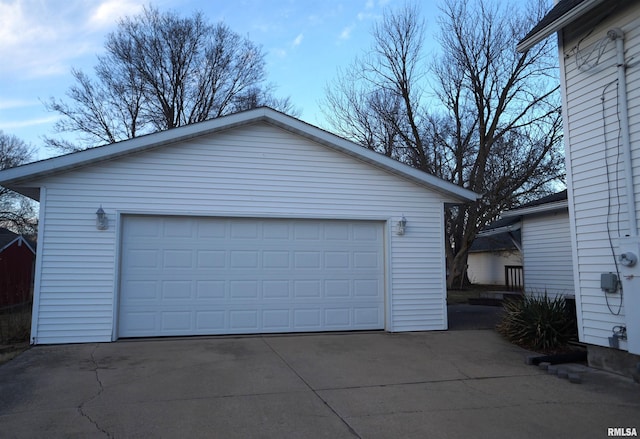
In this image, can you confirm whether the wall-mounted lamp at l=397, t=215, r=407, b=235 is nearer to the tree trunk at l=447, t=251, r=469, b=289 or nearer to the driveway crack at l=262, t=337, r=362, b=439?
the driveway crack at l=262, t=337, r=362, b=439

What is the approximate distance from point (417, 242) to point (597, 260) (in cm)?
377

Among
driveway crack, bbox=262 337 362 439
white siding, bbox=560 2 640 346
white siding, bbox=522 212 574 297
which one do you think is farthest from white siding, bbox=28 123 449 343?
white siding, bbox=522 212 574 297

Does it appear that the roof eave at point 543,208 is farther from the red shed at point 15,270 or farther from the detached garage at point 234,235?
the red shed at point 15,270

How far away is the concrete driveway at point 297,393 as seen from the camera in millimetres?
4469

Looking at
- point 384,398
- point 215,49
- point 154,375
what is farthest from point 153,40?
point 384,398

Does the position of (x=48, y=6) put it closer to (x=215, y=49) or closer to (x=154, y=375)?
(x=154, y=375)

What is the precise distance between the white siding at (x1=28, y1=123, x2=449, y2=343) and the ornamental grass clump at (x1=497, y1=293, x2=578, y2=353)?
169 cm

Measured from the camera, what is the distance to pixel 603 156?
6793 millimetres

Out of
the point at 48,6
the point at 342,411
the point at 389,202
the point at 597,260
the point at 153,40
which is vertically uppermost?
the point at 153,40

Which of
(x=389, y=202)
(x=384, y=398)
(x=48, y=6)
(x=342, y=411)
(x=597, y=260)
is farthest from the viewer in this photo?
(x=48, y=6)

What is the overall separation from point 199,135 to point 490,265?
2576 cm

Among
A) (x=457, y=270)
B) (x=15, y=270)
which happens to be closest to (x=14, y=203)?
(x=15, y=270)

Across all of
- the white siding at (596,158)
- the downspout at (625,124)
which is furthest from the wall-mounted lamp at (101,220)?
the downspout at (625,124)

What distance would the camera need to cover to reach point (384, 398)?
542 cm
